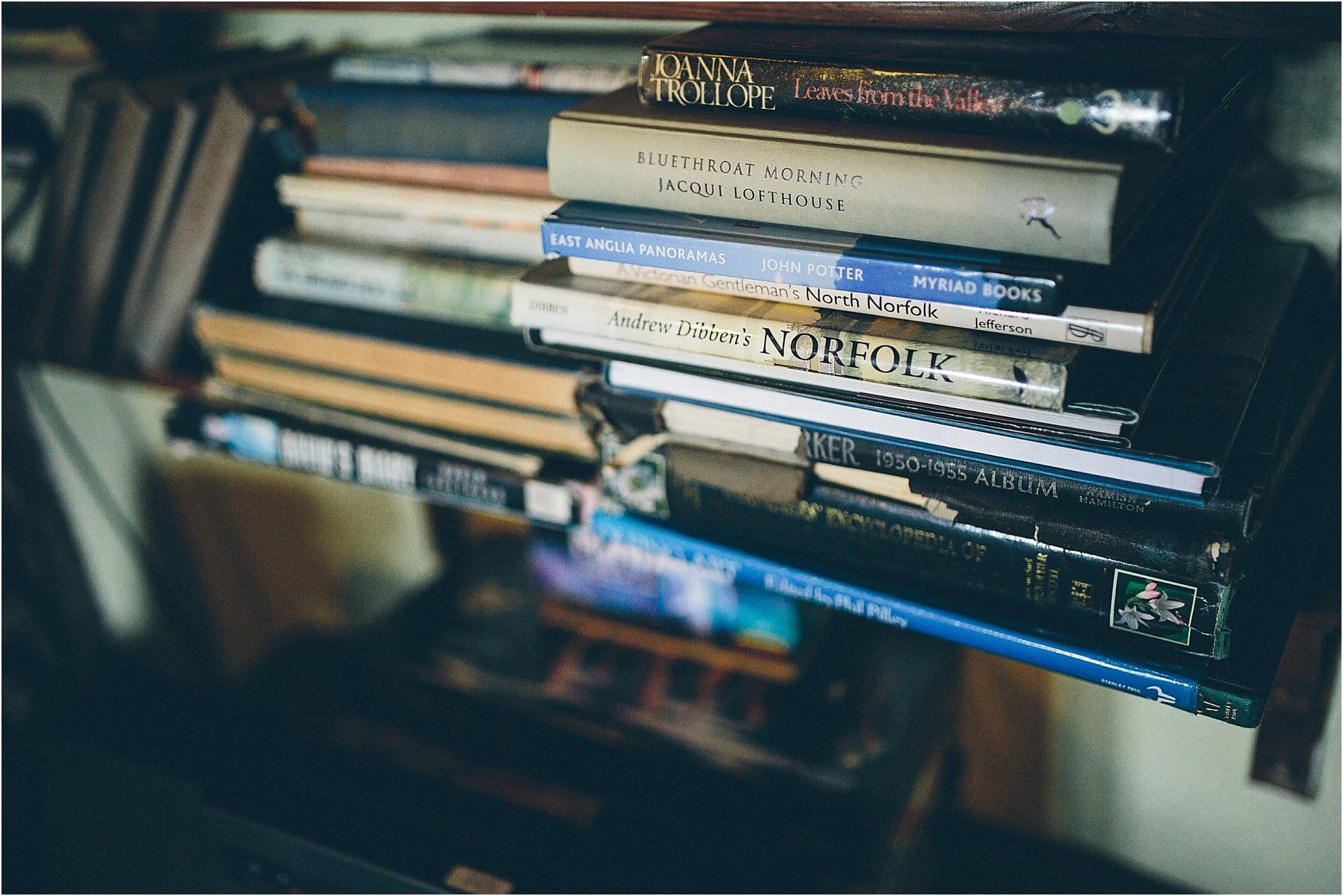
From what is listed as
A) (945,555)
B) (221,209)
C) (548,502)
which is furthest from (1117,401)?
(221,209)

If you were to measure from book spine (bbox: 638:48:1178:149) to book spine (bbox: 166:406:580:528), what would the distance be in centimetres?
31

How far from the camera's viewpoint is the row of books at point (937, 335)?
1.59 ft

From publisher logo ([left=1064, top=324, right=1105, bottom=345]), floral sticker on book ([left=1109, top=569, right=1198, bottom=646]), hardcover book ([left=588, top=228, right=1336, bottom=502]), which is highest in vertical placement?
publisher logo ([left=1064, top=324, right=1105, bottom=345])

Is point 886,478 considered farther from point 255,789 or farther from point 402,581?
point 402,581

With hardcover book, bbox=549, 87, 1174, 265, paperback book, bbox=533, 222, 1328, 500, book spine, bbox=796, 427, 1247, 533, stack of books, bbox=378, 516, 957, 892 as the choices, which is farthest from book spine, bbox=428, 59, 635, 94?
stack of books, bbox=378, 516, 957, 892

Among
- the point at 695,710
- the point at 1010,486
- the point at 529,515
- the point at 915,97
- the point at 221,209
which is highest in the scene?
the point at 915,97

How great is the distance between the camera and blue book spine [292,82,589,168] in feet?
2.31

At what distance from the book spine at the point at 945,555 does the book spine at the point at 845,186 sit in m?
0.17

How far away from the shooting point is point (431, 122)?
73 centimetres

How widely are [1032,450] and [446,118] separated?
486 mm

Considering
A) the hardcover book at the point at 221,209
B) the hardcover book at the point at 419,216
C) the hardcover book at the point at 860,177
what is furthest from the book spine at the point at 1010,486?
the hardcover book at the point at 221,209

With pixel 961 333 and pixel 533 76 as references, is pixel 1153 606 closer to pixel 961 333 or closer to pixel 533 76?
pixel 961 333

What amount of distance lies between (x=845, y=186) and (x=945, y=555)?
0.23 m

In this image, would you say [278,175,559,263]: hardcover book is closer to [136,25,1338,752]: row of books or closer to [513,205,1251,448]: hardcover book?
[136,25,1338,752]: row of books
